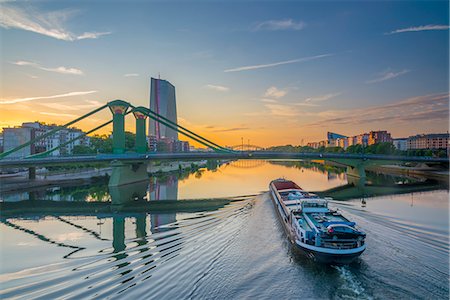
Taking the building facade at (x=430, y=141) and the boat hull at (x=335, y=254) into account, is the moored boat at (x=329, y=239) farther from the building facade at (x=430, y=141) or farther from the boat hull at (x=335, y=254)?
the building facade at (x=430, y=141)

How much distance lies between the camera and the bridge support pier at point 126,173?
45781 mm

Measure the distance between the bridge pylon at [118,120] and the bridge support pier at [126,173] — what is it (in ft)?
16.7

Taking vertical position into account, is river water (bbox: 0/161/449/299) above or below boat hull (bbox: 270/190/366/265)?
below

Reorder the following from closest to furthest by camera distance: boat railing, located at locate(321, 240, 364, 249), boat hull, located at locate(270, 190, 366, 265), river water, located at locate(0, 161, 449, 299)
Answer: river water, located at locate(0, 161, 449, 299) → boat hull, located at locate(270, 190, 366, 265) → boat railing, located at locate(321, 240, 364, 249)

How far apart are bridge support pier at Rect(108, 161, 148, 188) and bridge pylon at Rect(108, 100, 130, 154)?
200 inches

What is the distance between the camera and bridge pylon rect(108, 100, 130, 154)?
53750 mm

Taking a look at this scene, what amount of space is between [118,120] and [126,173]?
12403 mm

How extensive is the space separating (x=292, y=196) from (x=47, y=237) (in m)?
18.8

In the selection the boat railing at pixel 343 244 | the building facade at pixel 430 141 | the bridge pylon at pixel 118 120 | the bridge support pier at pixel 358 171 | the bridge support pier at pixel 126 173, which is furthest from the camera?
the building facade at pixel 430 141

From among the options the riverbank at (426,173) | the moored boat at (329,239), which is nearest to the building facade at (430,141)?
the riverbank at (426,173)

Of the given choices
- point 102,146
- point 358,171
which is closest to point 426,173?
point 358,171

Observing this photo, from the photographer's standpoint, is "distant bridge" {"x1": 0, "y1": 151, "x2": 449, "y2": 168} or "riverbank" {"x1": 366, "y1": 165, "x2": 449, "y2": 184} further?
"riverbank" {"x1": 366, "y1": 165, "x2": 449, "y2": 184}

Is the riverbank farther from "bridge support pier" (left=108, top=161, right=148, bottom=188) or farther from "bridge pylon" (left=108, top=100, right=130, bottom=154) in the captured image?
"bridge pylon" (left=108, top=100, right=130, bottom=154)

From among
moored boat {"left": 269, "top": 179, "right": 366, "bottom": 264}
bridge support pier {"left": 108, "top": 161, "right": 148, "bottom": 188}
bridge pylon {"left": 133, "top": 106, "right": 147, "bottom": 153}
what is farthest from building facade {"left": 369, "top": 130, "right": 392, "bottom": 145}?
moored boat {"left": 269, "top": 179, "right": 366, "bottom": 264}
